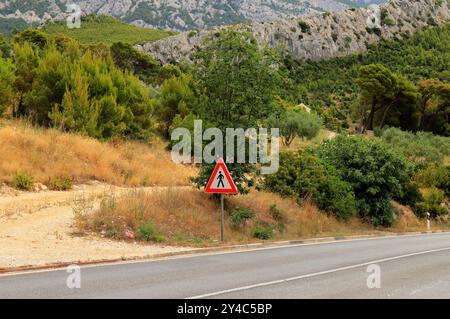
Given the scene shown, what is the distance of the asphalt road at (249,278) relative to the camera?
936cm

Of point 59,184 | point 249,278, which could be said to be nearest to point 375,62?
point 59,184

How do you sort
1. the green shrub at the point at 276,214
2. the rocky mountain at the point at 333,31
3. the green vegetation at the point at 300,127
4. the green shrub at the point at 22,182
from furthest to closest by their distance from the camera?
the rocky mountain at the point at 333,31 < the green vegetation at the point at 300,127 < the green shrub at the point at 276,214 < the green shrub at the point at 22,182

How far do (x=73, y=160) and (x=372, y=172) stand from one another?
1797 cm

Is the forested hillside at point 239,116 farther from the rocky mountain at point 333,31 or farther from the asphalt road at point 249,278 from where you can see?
the rocky mountain at point 333,31

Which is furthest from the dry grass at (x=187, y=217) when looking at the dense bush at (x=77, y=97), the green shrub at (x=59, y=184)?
the dense bush at (x=77, y=97)

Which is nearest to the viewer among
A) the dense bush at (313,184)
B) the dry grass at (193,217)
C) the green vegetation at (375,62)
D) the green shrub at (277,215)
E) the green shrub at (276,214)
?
the dry grass at (193,217)

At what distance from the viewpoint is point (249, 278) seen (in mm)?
11281

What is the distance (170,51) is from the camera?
98.2m

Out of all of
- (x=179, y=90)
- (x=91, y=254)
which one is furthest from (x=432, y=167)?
(x=91, y=254)

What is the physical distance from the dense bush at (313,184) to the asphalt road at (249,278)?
12.0 meters

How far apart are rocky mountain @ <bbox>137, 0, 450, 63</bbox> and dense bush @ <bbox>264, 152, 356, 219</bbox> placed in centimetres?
6901

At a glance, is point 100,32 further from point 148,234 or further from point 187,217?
point 148,234

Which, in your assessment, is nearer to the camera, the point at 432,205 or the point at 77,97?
the point at 77,97

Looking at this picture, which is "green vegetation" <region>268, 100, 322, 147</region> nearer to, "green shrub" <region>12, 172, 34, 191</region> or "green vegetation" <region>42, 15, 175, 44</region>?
"green shrub" <region>12, 172, 34, 191</region>
